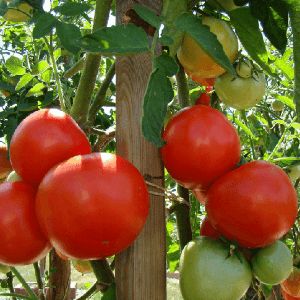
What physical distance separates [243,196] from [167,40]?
261 mm

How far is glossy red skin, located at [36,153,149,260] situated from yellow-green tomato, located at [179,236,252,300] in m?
0.14

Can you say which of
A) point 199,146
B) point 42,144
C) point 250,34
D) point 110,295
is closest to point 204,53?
point 250,34

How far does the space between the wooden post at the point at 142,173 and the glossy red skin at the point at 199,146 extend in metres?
0.04

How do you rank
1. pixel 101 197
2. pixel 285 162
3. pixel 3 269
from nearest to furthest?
pixel 101 197 → pixel 285 162 → pixel 3 269

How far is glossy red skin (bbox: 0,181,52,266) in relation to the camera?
0.45m

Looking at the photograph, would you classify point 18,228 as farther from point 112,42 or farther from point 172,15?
point 172,15

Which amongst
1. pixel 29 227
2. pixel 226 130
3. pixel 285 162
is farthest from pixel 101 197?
pixel 285 162

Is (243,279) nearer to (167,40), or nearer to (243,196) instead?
(243,196)

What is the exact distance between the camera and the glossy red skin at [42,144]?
476 mm

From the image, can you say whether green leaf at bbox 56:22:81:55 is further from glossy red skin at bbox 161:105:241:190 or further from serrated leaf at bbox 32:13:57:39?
glossy red skin at bbox 161:105:241:190

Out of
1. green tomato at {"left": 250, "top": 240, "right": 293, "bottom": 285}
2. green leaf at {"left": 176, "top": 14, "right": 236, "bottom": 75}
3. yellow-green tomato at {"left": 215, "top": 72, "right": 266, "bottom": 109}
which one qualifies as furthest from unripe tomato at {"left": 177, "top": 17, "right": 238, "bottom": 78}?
green tomato at {"left": 250, "top": 240, "right": 293, "bottom": 285}

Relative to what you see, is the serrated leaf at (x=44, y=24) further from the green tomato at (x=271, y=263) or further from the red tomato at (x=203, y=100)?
the green tomato at (x=271, y=263)

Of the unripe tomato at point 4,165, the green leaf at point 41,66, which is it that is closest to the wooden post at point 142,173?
the green leaf at point 41,66

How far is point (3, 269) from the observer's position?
99cm
